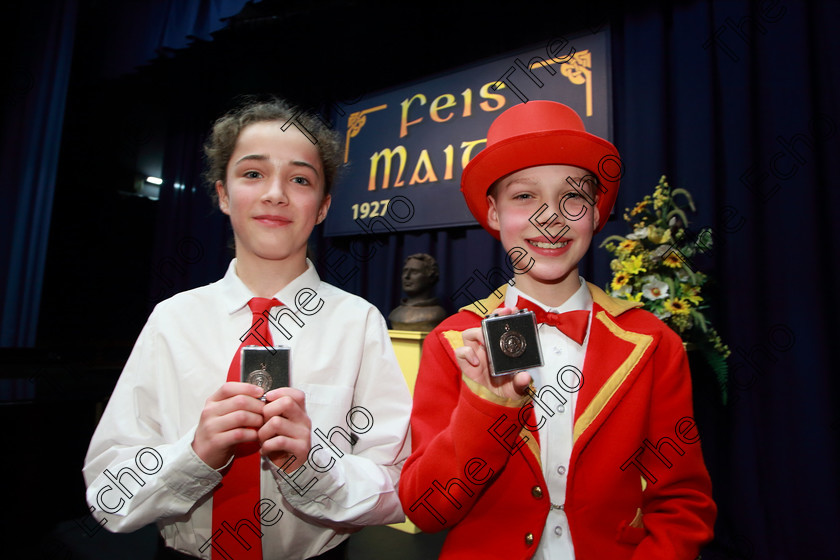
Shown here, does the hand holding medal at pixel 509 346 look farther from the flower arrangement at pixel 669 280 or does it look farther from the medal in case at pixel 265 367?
the flower arrangement at pixel 669 280

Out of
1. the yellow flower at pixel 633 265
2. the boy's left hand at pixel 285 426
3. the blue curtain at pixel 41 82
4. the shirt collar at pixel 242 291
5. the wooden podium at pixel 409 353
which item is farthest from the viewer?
the blue curtain at pixel 41 82

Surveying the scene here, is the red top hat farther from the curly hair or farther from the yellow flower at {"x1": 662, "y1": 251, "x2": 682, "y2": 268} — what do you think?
the yellow flower at {"x1": 662, "y1": 251, "x2": 682, "y2": 268}

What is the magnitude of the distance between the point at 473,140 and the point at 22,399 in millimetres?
2815

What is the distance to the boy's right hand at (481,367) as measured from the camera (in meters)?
0.78

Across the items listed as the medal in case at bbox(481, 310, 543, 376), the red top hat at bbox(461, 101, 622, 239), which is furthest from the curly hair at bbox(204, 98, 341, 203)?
the medal in case at bbox(481, 310, 543, 376)

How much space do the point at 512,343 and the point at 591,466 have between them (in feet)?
1.12

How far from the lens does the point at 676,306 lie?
1970 millimetres

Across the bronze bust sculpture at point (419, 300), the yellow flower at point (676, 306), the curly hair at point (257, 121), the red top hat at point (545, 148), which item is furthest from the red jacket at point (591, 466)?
the bronze bust sculpture at point (419, 300)

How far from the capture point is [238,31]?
3.39m

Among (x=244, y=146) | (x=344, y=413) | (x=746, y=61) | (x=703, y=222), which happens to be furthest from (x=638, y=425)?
(x=746, y=61)

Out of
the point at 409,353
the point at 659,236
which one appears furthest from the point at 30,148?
the point at 659,236

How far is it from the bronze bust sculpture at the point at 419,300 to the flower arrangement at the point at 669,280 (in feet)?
3.31

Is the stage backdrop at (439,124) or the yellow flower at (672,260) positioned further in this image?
the stage backdrop at (439,124)

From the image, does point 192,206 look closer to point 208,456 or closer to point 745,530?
point 208,456
